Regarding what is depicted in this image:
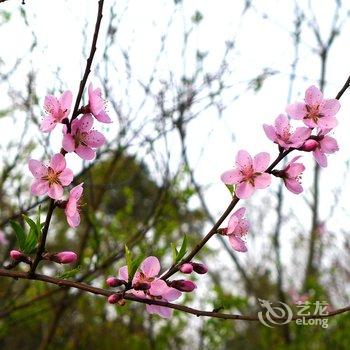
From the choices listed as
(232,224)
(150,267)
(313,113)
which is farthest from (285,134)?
(150,267)

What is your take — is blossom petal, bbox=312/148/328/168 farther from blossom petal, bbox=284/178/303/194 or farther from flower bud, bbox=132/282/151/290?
flower bud, bbox=132/282/151/290

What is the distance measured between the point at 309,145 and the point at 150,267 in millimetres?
673

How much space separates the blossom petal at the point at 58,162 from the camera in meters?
1.67

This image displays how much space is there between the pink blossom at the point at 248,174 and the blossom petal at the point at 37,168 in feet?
2.05

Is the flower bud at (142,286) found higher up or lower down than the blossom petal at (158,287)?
lower down

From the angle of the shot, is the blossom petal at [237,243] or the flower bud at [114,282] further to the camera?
the blossom petal at [237,243]

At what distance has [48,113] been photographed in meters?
1.74

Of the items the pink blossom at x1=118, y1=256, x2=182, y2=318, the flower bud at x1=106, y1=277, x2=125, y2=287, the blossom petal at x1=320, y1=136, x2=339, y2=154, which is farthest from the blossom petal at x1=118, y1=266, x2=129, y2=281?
the blossom petal at x1=320, y1=136, x2=339, y2=154

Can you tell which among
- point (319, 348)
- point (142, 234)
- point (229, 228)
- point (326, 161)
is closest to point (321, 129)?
point (326, 161)

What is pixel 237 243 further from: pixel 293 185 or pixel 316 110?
pixel 316 110

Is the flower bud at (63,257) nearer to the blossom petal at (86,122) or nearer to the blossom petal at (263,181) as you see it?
the blossom petal at (86,122)

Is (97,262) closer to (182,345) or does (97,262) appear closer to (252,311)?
(252,311)

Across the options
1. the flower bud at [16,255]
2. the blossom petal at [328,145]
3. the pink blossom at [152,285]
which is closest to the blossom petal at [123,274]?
the pink blossom at [152,285]

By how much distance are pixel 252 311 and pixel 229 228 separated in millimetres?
6569
